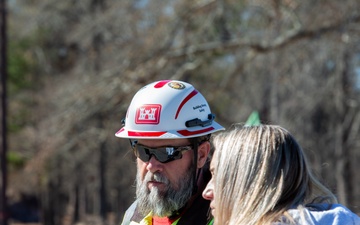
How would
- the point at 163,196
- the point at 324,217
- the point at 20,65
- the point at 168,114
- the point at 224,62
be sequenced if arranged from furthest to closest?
1. the point at 20,65
2. the point at 224,62
3. the point at 168,114
4. the point at 163,196
5. the point at 324,217

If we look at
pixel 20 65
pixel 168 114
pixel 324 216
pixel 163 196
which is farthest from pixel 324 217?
pixel 20 65

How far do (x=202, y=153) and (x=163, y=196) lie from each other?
28 centimetres

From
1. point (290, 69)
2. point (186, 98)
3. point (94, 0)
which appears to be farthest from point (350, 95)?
point (186, 98)

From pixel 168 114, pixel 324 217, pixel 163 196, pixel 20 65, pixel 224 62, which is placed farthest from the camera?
pixel 20 65

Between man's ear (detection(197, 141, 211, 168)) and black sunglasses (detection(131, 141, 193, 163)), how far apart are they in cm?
7

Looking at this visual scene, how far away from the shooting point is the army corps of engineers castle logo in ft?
10.7

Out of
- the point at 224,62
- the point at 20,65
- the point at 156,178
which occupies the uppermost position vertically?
the point at 156,178

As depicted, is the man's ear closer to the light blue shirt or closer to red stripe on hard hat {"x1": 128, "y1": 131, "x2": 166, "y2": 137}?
red stripe on hard hat {"x1": 128, "y1": 131, "x2": 166, "y2": 137}

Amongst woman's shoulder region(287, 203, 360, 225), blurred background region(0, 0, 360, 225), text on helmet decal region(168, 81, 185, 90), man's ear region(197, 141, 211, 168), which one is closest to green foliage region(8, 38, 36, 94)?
blurred background region(0, 0, 360, 225)

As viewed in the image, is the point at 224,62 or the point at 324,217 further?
the point at 224,62

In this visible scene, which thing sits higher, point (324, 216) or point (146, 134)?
point (146, 134)

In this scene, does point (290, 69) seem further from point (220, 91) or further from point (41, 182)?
point (41, 182)

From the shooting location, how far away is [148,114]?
10.8ft

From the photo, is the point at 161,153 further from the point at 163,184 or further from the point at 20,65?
the point at 20,65
